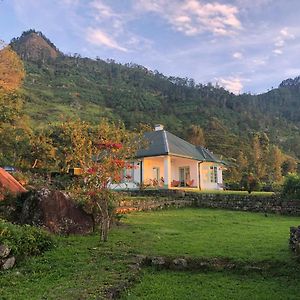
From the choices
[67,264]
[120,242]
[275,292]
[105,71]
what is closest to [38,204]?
[120,242]

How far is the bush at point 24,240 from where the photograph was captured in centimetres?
786

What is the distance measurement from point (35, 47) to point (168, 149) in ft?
324

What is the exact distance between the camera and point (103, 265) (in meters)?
7.50

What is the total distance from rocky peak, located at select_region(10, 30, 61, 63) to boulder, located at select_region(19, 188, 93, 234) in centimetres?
9819

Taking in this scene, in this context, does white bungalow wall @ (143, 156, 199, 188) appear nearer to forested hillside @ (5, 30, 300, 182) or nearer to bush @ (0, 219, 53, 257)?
forested hillside @ (5, 30, 300, 182)

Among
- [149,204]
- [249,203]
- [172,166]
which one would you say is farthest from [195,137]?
[149,204]

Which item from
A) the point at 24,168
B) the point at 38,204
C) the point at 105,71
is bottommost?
the point at 38,204

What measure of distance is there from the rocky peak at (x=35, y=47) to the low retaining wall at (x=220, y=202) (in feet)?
297

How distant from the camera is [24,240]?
8.24m

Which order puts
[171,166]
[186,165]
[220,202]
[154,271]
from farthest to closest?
1. [186,165]
2. [171,166]
3. [220,202]
4. [154,271]

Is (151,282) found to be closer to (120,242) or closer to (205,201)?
(120,242)

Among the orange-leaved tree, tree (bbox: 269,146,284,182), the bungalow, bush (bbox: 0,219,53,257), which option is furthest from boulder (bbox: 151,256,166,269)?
tree (bbox: 269,146,284,182)

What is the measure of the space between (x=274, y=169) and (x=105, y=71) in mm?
73862

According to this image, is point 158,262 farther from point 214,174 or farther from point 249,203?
point 214,174
